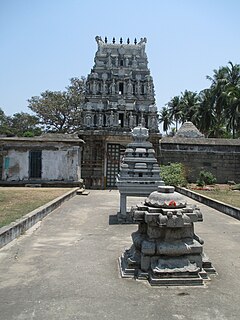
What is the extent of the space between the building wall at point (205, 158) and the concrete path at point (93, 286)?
56.8 ft

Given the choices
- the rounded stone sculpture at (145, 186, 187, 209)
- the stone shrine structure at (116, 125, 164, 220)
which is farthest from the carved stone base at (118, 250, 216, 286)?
the stone shrine structure at (116, 125, 164, 220)

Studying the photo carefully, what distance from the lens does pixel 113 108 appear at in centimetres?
2511

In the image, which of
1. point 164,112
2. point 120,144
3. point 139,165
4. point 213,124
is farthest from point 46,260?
point 164,112

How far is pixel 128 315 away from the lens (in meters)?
3.81

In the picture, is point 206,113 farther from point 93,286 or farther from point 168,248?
point 93,286

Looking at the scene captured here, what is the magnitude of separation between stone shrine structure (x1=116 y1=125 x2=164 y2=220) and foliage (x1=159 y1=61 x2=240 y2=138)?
26.0m

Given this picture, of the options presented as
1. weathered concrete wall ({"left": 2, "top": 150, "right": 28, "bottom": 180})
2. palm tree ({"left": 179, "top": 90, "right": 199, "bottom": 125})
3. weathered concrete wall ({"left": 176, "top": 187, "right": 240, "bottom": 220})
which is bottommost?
weathered concrete wall ({"left": 176, "top": 187, "right": 240, "bottom": 220})

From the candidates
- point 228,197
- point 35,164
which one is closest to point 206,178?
point 228,197

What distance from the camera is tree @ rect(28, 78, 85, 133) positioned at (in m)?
42.6

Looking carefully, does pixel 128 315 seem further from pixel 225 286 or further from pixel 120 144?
pixel 120 144

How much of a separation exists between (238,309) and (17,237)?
534 centimetres

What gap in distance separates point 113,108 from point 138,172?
1458 cm

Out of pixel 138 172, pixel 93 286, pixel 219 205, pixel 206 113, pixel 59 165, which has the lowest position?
pixel 93 286

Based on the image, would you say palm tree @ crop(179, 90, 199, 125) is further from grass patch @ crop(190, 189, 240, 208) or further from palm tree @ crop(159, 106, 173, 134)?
grass patch @ crop(190, 189, 240, 208)
